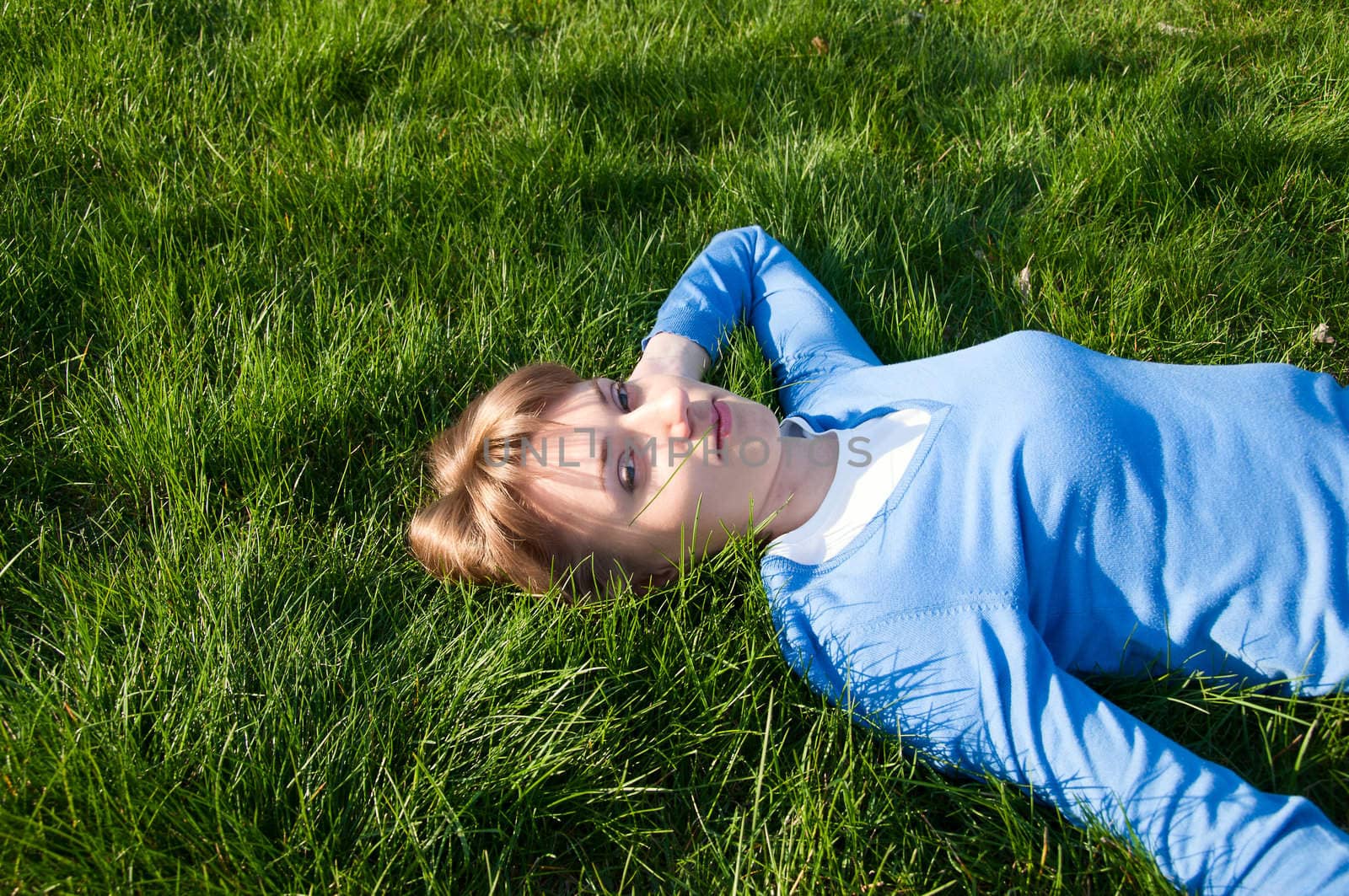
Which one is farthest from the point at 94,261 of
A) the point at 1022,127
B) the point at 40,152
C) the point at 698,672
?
the point at 1022,127

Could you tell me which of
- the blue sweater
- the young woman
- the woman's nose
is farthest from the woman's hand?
the blue sweater

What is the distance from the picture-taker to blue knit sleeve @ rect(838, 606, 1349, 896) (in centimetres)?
152

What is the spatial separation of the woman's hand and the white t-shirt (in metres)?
0.50

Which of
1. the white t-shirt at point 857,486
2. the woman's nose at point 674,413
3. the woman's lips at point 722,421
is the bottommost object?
the white t-shirt at point 857,486

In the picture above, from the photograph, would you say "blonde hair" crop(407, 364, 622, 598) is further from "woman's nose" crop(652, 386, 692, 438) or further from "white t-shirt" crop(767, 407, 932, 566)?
"white t-shirt" crop(767, 407, 932, 566)

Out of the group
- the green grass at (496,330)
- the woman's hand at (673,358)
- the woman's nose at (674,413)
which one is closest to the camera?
the green grass at (496,330)

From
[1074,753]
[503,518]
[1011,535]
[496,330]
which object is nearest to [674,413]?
[503,518]

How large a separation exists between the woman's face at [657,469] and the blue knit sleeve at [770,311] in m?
0.41

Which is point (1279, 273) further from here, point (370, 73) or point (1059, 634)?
point (370, 73)

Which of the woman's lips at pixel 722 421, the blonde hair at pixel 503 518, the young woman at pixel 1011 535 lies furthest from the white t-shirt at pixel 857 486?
the blonde hair at pixel 503 518

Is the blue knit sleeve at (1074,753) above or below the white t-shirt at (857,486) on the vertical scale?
below

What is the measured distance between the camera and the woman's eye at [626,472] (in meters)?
1.95

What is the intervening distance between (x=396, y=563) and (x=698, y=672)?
0.76m

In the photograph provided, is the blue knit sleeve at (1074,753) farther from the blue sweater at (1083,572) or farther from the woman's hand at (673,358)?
the woman's hand at (673,358)
